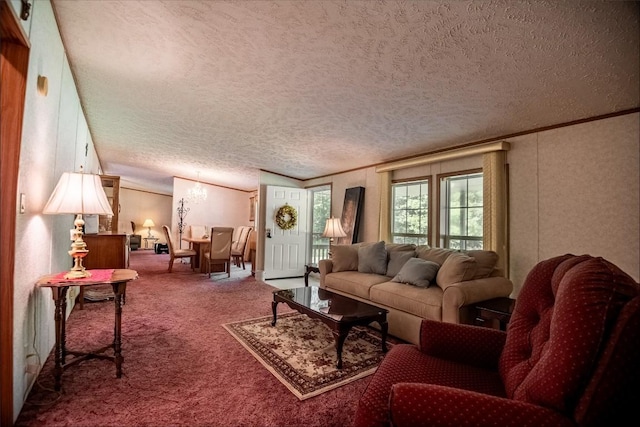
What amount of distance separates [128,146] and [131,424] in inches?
220

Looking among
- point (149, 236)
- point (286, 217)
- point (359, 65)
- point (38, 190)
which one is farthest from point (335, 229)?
point (149, 236)

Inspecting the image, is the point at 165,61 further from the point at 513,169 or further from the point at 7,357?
the point at 513,169

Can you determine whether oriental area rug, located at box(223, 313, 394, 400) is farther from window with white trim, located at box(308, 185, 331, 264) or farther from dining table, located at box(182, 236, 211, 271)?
dining table, located at box(182, 236, 211, 271)

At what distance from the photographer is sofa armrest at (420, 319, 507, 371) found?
1.61m

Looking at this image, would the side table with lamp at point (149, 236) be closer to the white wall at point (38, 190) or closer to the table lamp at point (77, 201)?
the white wall at point (38, 190)

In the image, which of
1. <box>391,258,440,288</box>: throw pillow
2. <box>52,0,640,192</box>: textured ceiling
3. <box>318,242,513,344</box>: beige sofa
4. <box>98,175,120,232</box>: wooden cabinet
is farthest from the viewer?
<box>98,175,120,232</box>: wooden cabinet

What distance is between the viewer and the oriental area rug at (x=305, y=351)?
7.18ft

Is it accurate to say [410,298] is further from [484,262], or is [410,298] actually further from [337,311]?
[484,262]

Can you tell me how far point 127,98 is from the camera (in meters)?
3.59

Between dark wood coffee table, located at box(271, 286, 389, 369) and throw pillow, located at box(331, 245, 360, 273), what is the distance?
0.89 m

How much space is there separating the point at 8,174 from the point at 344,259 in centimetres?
345

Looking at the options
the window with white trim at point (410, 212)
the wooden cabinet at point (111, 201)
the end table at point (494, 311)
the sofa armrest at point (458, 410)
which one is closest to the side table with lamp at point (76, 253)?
the sofa armrest at point (458, 410)

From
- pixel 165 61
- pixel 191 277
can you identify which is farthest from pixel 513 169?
pixel 191 277

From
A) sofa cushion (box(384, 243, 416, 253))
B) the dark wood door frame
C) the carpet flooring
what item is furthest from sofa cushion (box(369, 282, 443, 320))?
the dark wood door frame
